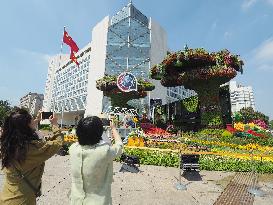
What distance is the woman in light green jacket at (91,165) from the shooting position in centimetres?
284

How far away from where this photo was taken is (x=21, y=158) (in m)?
2.94

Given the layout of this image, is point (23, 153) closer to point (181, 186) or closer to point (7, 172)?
point (7, 172)

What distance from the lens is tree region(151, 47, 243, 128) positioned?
25875 mm

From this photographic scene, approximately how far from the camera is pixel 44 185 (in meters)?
8.35

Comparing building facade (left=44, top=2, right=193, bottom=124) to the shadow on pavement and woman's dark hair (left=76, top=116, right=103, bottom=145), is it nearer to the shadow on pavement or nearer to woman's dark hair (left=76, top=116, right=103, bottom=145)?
the shadow on pavement

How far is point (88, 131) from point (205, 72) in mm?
24227

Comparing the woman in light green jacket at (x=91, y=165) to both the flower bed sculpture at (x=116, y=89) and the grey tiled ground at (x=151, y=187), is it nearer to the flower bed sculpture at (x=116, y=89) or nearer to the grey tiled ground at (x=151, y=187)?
the grey tiled ground at (x=151, y=187)

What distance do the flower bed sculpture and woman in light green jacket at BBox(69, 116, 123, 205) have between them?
33011 mm

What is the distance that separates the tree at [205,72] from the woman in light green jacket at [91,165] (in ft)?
77.8

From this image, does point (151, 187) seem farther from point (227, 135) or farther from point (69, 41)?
point (69, 41)

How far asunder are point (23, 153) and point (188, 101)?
29.2 meters

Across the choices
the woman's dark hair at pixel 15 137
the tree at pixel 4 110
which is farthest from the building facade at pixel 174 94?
the woman's dark hair at pixel 15 137

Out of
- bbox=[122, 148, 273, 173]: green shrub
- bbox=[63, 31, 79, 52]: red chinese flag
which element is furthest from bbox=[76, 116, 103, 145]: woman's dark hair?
bbox=[63, 31, 79, 52]: red chinese flag

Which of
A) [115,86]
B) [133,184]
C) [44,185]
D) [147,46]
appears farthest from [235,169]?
[147,46]
